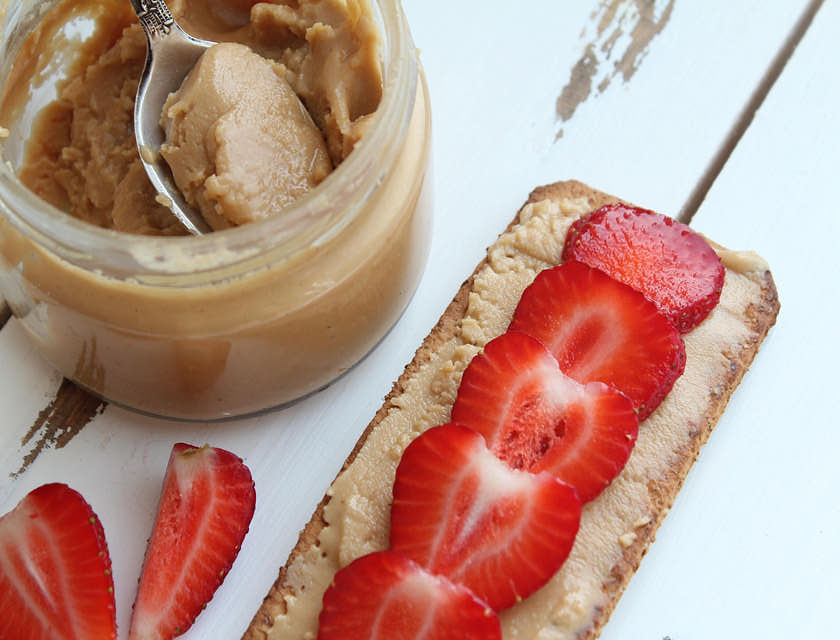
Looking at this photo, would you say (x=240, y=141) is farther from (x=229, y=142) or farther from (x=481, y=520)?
(x=481, y=520)

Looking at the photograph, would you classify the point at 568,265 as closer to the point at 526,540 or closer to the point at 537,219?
the point at 537,219

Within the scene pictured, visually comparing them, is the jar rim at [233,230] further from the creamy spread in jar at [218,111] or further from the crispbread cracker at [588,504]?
the crispbread cracker at [588,504]

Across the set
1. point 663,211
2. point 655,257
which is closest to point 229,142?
point 655,257

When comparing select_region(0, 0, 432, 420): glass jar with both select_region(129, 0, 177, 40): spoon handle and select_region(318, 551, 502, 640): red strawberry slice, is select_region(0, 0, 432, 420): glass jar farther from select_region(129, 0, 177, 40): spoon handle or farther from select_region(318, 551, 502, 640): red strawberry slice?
select_region(318, 551, 502, 640): red strawberry slice

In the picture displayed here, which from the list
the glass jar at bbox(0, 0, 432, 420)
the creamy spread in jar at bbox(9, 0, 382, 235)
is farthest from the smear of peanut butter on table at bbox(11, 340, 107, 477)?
the creamy spread in jar at bbox(9, 0, 382, 235)

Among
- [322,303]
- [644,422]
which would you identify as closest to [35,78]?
[322,303]
